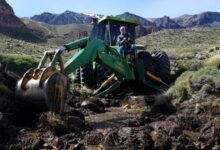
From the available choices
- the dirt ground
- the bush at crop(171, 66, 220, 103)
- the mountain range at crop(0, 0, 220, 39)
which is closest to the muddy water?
the dirt ground

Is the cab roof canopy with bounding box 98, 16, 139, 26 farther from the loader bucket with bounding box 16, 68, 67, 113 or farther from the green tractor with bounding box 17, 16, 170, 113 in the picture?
the loader bucket with bounding box 16, 68, 67, 113

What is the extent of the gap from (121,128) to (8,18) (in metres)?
88.4

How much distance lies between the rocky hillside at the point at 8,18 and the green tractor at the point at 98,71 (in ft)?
237

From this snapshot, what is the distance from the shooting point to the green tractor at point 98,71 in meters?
11.4

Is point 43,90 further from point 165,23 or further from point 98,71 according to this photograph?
point 165,23

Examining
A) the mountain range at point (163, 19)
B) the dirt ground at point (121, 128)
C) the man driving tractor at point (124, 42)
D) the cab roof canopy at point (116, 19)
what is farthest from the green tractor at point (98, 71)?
A: the mountain range at point (163, 19)

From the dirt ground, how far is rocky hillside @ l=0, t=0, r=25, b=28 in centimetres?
7809

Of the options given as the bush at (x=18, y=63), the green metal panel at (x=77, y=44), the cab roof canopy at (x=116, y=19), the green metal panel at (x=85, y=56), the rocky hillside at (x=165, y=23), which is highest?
the cab roof canopy at (x=116, y=19)

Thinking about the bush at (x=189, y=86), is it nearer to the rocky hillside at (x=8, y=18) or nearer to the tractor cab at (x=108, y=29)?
the tractor cab at (x=108, y=29)

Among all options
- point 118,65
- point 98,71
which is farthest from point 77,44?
point 98,71

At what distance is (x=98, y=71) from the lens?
17.7 metres

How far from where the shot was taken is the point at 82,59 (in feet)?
43.9

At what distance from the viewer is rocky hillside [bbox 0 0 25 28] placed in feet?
303

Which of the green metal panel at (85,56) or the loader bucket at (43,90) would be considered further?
the green metal panel at (85,56)
